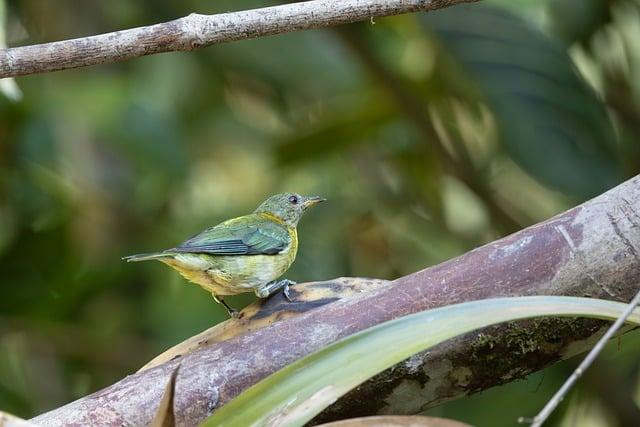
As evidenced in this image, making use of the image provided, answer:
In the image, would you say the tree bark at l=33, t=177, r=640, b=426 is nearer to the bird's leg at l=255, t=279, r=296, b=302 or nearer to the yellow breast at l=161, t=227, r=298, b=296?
the bird's leg at l=255, t=279, r=296, b=302

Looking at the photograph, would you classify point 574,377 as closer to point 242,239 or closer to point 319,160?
point 242,239

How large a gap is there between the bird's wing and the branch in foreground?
1.45m

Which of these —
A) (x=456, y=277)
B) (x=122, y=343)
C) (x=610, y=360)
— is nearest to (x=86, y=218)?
(x=122, y=343)

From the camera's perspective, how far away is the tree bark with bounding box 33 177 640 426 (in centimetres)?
230

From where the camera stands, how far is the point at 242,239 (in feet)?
12.5

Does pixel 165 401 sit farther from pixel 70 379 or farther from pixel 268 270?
pixel 70 379

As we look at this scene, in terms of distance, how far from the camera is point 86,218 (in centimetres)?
545

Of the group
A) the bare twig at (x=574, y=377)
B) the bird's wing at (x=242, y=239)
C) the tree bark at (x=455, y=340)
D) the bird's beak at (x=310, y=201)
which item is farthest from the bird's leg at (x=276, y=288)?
the bare twig at (x=574, y=377)

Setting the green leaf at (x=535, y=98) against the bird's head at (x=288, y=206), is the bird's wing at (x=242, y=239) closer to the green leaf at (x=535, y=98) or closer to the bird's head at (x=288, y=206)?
the bird's head at (x=288, y=206)

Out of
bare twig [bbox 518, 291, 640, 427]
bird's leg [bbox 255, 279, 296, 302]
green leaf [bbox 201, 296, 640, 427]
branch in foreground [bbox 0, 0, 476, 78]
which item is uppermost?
branch in foreground [bbox 0, 0, 476, 78]

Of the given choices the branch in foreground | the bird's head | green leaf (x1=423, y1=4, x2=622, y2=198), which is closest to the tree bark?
the branch in foreground

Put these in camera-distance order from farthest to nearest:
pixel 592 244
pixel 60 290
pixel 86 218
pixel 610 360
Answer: pixel 86 218
pixel 60 290
pixel 610 360
pixel 592 244

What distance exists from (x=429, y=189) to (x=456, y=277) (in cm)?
307

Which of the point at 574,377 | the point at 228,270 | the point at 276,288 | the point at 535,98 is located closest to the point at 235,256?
the point at 228,270
